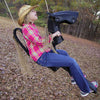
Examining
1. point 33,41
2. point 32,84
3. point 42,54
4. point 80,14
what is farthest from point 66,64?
point 80,14

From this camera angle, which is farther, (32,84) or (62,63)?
(32,84)

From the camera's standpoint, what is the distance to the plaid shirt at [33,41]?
2.03 metres

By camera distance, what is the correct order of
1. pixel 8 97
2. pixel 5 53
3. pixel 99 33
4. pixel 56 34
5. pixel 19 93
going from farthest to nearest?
pixel 99 33
pixel 5 53
pixel 19 93
pixel 8 97
pixel 56 34

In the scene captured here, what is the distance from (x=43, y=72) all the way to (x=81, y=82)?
7.68ft

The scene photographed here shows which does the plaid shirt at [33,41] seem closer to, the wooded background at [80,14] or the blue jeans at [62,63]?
the blue jeans at [62,63]

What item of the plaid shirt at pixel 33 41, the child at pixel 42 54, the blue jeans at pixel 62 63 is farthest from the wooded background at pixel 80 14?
the blue jeans at pixel 62 63

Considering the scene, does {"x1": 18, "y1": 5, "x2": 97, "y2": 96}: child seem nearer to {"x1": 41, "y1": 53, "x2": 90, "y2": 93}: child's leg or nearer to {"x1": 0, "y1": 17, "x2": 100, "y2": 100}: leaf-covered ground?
{"x1": 41, "y1": 53, "x2": 90, "y2": 93}: child's leg

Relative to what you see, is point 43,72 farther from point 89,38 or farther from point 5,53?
point 89,38

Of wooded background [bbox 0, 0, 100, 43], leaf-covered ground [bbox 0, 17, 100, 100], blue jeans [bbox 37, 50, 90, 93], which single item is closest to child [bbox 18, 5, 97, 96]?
blue jeans [bbox 37, 50, 90, 93]

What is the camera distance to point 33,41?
2.04 m

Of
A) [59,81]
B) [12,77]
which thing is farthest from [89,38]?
[12,77]

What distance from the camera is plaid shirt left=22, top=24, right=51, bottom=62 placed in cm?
203

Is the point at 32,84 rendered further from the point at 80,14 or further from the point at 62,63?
the point at 80,14

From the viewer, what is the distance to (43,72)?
438 centimetres
